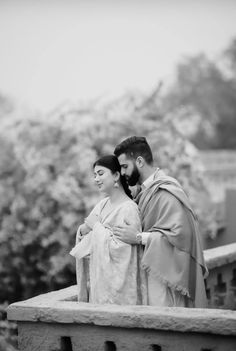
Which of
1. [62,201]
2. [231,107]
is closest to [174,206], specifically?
[62,201]

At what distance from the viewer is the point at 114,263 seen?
4.61m

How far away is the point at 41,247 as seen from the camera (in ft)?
39.4

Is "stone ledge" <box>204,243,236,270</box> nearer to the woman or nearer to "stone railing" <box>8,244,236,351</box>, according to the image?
the woman

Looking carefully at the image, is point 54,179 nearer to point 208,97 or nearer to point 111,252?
point 111,252

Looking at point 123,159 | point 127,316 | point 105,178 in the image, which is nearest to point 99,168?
point 105,178

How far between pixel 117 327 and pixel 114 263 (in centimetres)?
49

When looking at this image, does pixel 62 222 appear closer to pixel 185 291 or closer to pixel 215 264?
pixel 215 264

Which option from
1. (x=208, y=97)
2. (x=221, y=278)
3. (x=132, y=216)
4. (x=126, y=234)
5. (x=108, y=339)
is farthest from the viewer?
(x=208, y=97)

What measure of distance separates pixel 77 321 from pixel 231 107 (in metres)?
46.4

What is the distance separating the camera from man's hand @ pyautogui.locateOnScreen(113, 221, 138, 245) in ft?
15.0

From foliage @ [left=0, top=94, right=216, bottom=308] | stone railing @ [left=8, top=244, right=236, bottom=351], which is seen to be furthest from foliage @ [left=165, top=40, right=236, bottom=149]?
stone railing @ [left=8, top=244, right=236, bottom=351]

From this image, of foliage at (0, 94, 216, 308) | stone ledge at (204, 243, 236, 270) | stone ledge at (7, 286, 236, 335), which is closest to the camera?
stone ledge at (7, 286, 236, 335)

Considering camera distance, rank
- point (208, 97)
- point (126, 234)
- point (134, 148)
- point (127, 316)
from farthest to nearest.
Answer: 1. point (208, 97)
2. point (134, 148)
3. point (126, 234)
4. point (127, 316)

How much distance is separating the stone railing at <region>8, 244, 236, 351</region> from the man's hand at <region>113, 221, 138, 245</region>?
47 centimetres
